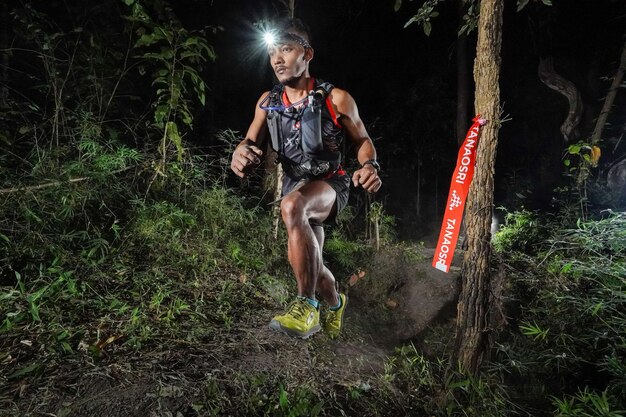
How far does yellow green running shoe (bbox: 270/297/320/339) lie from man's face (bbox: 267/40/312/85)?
72.4 inches

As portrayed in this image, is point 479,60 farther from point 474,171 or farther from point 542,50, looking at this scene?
point 542,50

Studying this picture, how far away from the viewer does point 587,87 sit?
10172 mm

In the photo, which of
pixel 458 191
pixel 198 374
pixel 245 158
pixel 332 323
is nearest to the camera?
pixel 198 374

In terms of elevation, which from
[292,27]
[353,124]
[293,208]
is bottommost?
[293,208]

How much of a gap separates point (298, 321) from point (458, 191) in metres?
1.80

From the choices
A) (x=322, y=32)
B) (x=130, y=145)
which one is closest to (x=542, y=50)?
(x=322, y=32)

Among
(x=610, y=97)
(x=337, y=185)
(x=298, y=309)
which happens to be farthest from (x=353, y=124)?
(x=610, y=97)

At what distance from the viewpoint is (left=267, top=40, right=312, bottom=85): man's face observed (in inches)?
112

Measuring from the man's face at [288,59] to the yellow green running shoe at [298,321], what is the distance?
1840 mm

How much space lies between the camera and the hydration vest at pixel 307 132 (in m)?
2.83

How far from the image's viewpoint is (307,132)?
9.37 feet

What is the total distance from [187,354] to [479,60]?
3.35 meters

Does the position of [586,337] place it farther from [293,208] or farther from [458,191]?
[293,208]

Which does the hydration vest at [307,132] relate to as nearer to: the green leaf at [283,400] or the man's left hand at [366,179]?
the man's left hand at [366,179]
